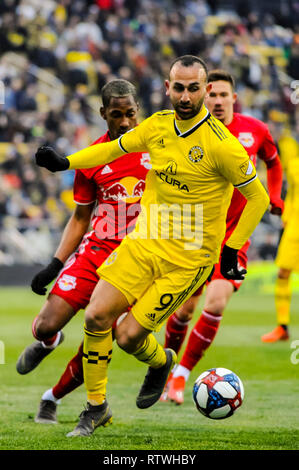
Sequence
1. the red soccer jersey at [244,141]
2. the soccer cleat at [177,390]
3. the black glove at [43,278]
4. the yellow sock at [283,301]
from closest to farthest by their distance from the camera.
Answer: the black glove at [43,278]
the soccer cleat at [177,390]
the red soccer jersey at [244,141]
the yellow sock at [283,301]

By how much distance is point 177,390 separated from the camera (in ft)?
22.0

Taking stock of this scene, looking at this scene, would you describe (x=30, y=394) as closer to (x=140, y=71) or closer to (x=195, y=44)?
(x=140, y=71)

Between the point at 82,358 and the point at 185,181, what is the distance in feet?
4.78

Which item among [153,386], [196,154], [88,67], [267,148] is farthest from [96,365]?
[88,67]

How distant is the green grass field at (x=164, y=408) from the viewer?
501cm

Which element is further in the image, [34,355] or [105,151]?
[34,355]

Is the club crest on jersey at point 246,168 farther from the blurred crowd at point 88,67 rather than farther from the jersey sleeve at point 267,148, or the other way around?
the blurred crowd at point 88,67

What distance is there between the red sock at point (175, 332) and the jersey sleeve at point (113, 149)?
6.85 feet

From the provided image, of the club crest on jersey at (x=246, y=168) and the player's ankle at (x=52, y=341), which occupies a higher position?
the club crest on jersey at (x=246, y=168)

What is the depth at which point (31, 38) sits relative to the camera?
20.5 meters

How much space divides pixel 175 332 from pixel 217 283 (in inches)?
21.9

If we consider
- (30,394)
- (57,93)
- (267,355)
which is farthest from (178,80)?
(57,93)

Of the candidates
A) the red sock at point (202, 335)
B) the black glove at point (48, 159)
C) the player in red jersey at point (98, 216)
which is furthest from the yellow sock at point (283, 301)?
the black glove at point (48, 159)

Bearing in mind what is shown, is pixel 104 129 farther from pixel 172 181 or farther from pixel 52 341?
pixel 172 181
